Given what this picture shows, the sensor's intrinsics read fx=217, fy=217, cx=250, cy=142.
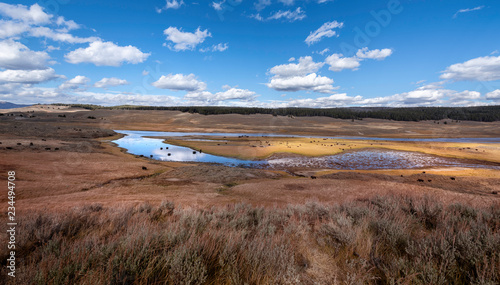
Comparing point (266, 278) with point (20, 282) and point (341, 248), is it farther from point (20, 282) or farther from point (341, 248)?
point (20, 282)

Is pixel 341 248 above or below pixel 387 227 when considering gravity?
below

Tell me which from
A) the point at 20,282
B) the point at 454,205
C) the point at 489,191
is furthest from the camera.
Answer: the point at 489,191

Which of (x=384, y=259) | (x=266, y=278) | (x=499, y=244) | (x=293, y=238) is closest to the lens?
(x=266, y=278)

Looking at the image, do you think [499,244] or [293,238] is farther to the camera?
[293,238]

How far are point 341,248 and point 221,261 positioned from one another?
240 cm

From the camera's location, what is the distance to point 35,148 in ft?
79.0

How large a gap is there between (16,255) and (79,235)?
3.30ft

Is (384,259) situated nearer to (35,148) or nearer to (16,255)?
(16,255)

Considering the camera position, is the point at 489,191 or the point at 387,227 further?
the point at 489,191

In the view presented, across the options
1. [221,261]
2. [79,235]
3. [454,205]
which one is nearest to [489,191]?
[454,205]

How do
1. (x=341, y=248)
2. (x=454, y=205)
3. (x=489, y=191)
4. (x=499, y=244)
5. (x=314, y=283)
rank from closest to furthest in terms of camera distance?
(x=314, y=283)
(x=499, y=244)
(x=341, y=248)
(x=454, y=205)
(x=489, y=191)

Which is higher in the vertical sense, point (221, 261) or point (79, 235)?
point (221, 261)

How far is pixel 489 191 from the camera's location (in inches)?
618

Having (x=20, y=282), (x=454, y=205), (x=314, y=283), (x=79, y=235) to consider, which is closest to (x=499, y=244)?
(x=314, y=283)
